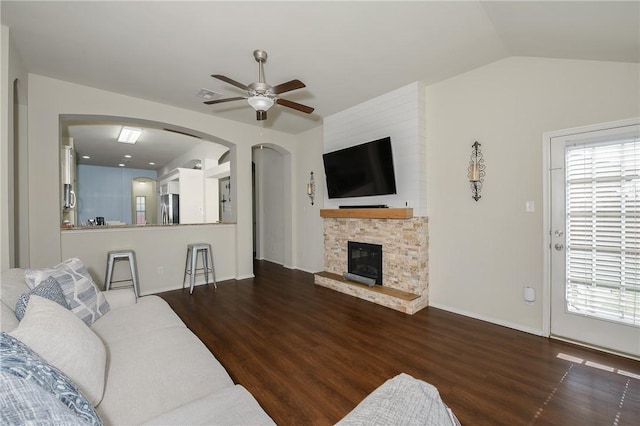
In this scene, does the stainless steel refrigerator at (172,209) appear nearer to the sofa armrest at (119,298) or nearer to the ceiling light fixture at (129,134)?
the ceiling light fixture at (129,134)

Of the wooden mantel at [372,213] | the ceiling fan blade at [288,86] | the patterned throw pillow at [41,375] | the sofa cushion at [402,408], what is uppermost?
the ceiling fan blade at [288,86]

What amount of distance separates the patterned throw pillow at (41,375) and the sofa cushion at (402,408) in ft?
2.57

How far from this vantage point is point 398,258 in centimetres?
386

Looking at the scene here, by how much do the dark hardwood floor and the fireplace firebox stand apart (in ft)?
2.05

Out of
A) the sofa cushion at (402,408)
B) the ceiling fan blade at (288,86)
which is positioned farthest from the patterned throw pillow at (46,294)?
the ceiling fan blade at (288,86)

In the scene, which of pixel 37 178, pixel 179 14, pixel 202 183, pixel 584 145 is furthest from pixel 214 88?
pixel 202 183

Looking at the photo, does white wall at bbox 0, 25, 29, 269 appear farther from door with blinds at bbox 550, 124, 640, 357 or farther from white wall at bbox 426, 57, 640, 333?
door with blinds at bbox 550, 124, 640, 357

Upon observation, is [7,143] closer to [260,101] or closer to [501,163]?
[260,101]

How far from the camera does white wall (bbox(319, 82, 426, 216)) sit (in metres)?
3.69

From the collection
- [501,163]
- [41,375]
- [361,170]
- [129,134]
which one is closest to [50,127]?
[129,134]

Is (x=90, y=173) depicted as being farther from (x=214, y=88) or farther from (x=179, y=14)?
(x=179, y=14)

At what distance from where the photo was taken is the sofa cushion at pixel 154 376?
1.17 meters

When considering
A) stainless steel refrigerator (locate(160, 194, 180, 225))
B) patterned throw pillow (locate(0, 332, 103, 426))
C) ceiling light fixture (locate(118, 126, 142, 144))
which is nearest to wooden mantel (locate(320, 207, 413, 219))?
patterned throw pillow (locate(0, 332, 103, 426))

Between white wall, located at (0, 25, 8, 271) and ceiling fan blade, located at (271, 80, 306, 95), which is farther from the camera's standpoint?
ceiling fan blade, located at (271, 80, 306, 95)
